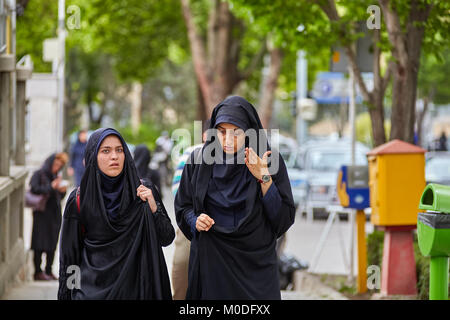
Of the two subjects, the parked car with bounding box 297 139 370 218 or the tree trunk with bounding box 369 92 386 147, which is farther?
the parked car with bounding box 297 139 370 218

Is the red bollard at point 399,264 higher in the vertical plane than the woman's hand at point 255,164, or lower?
lower

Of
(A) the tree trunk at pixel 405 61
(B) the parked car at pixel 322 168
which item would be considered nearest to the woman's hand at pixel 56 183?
(A) the tree trunk at pixel 405 61

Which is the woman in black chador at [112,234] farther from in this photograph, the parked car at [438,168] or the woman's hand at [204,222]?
the parked car at [438,168]

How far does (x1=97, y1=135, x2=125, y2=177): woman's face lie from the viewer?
5.16 m

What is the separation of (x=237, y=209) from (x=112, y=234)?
0.68 m

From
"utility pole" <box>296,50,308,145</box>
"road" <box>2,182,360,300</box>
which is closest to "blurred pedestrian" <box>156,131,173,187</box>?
"utility pole" <box>296,50,308,145</box>

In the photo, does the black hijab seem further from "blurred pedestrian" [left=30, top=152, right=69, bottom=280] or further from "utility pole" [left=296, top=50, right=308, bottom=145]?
"utility pole" [left=296, top=50, right=308, bottom=145]

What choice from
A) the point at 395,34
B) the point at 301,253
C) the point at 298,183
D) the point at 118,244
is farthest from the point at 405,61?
the point at 298,183

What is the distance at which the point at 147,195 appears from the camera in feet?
16.9

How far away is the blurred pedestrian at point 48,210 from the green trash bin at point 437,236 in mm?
5969

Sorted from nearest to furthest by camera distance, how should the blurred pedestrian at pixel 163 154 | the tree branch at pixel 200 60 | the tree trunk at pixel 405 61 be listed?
the tree trunk at pixel 405 61 → the tree branch at pixel 200 60 → the blurred pedestrian at pixel 163 154

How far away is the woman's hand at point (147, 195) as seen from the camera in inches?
202

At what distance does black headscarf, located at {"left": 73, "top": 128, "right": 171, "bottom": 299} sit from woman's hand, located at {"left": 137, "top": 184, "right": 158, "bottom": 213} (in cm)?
3

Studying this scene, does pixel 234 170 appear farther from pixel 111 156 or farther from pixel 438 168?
pixel 438 168
